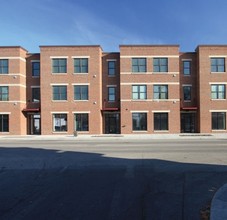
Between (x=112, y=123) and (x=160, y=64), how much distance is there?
367 inches

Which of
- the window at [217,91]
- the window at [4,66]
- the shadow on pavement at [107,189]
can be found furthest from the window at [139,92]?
the shadow on pavement at [107,189]

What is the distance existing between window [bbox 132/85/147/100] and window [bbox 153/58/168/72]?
8.60ft

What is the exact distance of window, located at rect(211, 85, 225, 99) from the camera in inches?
1545

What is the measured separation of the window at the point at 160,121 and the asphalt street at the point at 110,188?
81.9 ft

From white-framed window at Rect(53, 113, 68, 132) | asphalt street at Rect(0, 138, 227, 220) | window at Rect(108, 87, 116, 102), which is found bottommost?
asphalt street at Rect(0, 138, 227, 220)

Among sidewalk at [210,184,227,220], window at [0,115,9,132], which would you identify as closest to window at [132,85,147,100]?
window at [0,115,9,132]

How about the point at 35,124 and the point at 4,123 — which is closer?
the point at 4,123

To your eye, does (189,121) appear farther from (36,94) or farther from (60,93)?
(36,94)

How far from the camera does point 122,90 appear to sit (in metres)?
39.1

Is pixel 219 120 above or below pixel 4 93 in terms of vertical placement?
below

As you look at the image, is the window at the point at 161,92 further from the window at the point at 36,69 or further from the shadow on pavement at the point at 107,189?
the shadow on pavement at the point at 107,189

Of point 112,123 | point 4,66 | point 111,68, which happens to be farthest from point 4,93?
point 112,123

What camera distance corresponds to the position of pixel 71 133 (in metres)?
39.2

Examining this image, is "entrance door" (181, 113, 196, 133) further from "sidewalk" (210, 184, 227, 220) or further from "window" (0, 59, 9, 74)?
"sidewalk" (210, 184, 227, 220)
